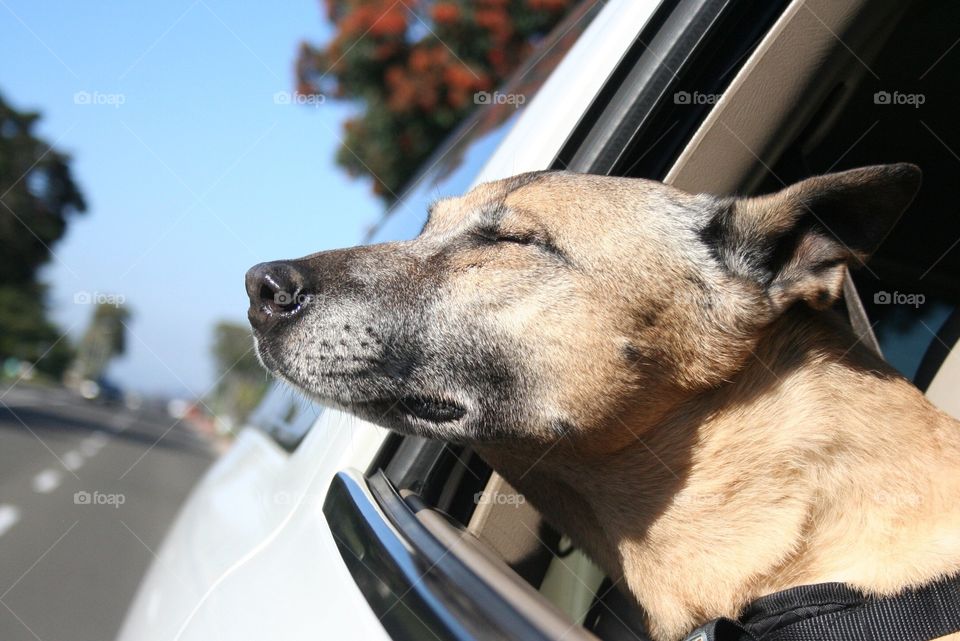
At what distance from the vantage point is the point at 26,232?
42781 millimetres

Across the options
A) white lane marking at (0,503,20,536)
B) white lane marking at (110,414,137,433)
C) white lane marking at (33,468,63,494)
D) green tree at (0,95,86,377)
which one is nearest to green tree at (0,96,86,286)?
green tree at (0,95,86,377)

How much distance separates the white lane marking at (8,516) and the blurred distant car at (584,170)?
7757mm

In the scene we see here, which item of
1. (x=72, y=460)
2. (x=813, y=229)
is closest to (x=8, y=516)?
(x=72, y=460)

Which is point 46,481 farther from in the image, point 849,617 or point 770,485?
point 849,617

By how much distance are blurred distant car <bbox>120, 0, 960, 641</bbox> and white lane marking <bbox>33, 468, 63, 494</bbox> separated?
37.0 ft

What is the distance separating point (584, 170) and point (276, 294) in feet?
3.14

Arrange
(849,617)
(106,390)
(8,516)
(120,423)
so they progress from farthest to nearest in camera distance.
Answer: (106,390) → (120,423) → (8,516) → (849,617)

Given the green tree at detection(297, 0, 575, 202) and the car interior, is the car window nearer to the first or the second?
the car interior

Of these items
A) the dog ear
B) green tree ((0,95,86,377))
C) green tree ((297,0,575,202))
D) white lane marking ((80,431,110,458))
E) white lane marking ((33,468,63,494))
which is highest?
the dog ear

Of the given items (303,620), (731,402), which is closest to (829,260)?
(731,402)

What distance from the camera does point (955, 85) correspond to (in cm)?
285

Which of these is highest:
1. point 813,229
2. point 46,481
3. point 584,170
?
point 813,229

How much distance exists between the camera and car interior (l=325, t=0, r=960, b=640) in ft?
7.55

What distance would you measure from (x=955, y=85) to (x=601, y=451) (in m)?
1.71
